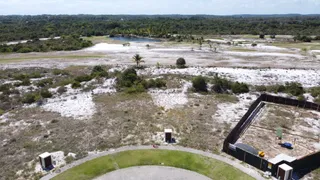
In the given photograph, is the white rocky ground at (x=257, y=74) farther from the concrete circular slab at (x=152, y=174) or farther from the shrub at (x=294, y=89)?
the concrete circular slab at (x=152, y=174)

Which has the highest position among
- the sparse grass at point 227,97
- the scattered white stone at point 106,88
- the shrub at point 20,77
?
the shrub at point 20,77

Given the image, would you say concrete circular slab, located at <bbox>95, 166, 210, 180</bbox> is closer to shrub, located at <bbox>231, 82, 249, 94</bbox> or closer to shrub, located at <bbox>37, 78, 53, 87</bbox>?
shrub, located at <bbox>231, 82, 249, 94</bbox>

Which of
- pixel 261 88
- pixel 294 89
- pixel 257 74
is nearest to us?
pixel 294 89

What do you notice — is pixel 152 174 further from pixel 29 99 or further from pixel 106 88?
pixel 106 88

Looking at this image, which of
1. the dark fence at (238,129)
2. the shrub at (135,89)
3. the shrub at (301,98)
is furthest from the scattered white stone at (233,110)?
the shrub at (135,89)

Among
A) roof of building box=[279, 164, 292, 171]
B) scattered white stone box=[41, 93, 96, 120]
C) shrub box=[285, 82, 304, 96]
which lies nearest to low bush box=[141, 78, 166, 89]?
scattered white stone box=[41, 93, 96, 120]

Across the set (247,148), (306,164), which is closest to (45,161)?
(247,148)
